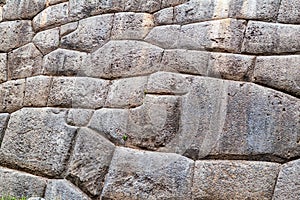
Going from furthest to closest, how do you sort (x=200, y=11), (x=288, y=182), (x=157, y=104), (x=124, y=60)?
(x=124, y=60)
(x=200, y=11)
(x=157, y=104)
(x=288, y=182)

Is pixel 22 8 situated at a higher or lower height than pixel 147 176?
higher

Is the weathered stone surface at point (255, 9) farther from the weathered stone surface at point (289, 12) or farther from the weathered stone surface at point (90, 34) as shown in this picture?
the weathered stone surface at point (90, 34)

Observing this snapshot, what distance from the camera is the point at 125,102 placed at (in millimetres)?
4062

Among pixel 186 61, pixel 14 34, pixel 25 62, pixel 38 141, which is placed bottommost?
pixel 38 141

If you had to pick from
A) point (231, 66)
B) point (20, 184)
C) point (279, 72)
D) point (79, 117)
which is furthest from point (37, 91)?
point (279, 72)

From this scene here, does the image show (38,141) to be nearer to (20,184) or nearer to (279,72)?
(20,184)

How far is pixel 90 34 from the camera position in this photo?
443 centimetres

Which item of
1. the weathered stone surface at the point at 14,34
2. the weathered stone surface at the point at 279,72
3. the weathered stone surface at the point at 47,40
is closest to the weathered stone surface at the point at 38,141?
the weathered stone surface at the point at 47,40

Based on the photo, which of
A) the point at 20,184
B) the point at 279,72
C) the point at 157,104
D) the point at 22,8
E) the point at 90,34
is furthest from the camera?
the point at 22,8

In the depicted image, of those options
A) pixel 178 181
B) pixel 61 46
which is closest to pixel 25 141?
pixel 61 46

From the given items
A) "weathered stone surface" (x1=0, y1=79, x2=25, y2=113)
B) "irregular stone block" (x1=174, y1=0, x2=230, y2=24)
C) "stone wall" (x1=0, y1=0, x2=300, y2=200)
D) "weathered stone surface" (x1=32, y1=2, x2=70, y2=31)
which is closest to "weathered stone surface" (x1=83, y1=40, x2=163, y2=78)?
"stone wall" (x1=0, y1=0, x2=300, y2=200)

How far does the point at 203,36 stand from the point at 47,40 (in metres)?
1.49

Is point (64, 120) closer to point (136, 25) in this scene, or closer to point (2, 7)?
point (136, 25)

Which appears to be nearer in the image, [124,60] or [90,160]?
[90,160]
